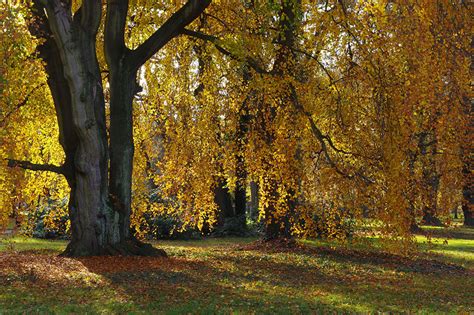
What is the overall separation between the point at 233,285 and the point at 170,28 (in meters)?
6.49

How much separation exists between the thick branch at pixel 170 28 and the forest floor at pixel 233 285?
4982 mm

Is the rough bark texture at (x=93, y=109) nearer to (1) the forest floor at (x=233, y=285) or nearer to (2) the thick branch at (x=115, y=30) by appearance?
(2) the thick branch at (x=115, y=30)

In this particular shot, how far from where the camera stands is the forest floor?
873 cm

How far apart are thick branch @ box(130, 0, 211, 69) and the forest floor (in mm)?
4982

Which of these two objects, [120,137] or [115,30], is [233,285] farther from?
[115,30]

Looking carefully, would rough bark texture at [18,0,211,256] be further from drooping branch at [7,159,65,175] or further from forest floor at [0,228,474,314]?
forest floor at [0,228,474,314]

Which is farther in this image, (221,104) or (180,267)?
(221,104)

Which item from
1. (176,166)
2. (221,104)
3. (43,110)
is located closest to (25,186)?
(43,110)

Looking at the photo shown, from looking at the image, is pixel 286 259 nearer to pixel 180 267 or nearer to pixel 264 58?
pixel 180 267

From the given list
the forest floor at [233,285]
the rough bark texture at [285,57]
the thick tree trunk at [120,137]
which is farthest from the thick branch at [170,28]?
the forest floor at [233,285]

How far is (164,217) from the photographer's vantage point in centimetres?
2500

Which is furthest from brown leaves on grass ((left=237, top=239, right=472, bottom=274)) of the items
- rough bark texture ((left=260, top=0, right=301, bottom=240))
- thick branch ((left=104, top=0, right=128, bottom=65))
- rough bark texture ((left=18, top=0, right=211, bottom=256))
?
thick branch ((left=104, top=0, right=128, bottom=65))

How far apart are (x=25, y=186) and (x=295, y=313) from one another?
11130 mm

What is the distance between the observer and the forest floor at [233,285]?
8.73 meters
